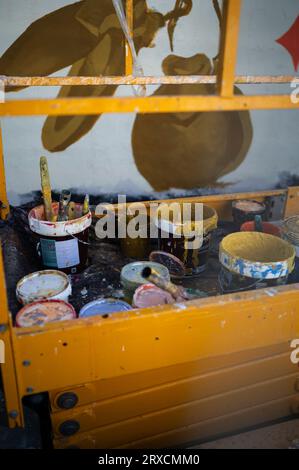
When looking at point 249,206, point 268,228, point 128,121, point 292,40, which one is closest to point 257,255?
point 268,228

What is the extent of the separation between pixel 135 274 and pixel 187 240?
0.41m

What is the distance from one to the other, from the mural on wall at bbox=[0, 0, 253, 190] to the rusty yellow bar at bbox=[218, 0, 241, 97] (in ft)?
8.71

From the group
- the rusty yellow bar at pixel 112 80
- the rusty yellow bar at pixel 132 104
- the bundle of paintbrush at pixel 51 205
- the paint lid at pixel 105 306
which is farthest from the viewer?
the bundle of paintbrush at pixel 51 205

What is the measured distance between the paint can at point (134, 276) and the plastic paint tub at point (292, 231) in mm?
811

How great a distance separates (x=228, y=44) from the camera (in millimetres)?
1398

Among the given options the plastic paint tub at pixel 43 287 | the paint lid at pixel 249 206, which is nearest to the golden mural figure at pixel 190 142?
the paint lid at pixel 249 206

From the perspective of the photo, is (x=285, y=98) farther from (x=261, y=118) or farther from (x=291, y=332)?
(x=261, y=118)

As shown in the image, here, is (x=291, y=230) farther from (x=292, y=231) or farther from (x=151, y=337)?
(x=151, y=337)

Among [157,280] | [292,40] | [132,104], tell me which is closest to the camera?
[132,104]

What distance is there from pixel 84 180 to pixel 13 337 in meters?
2.81

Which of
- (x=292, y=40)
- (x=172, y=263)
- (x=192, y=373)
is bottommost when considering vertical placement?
(x=192, y=373)

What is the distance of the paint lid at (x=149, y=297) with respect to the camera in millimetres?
2035

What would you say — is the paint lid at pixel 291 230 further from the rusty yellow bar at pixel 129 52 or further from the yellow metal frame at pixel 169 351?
the rusty yellow bar at pixel 129 52

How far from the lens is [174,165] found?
4438 mm
